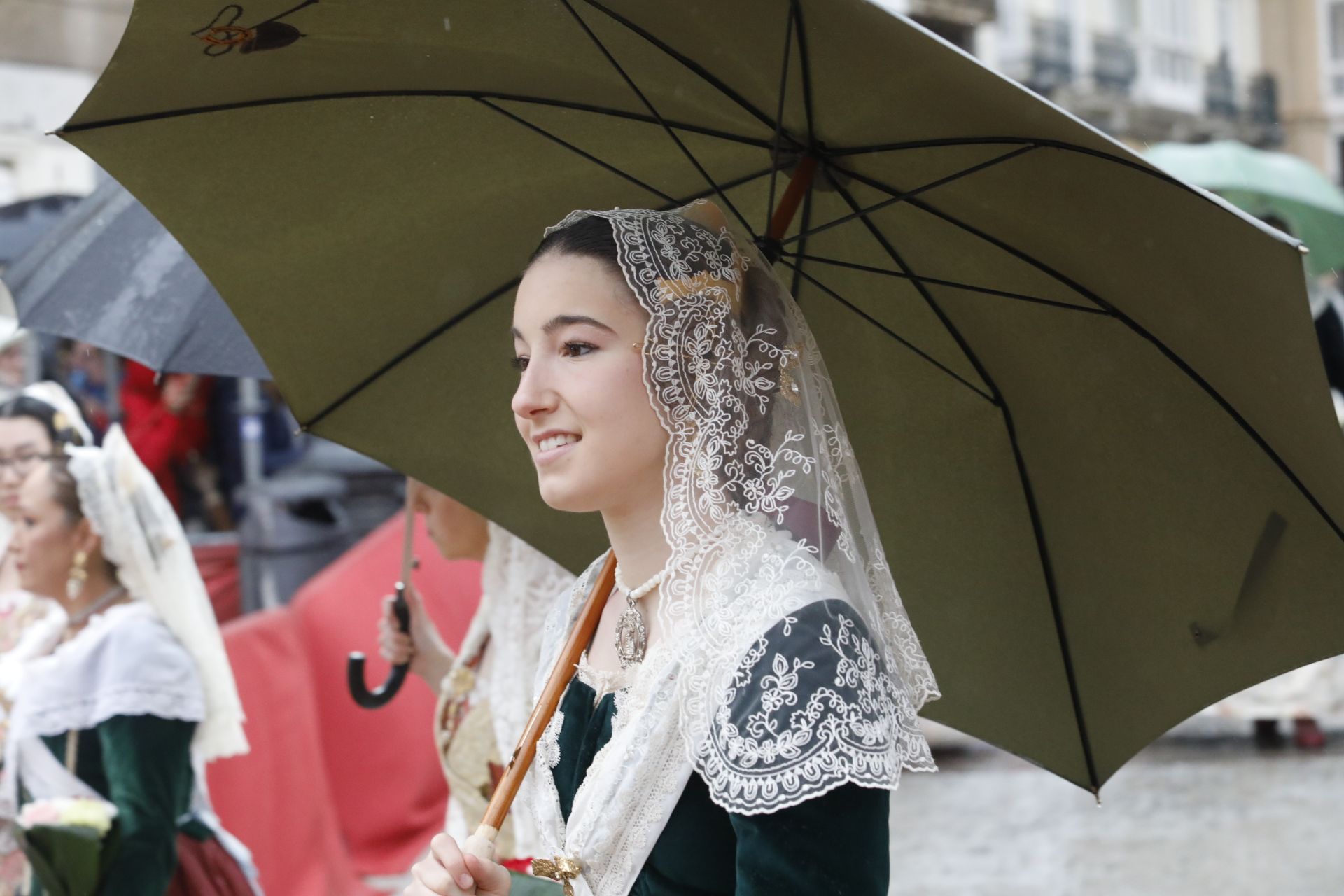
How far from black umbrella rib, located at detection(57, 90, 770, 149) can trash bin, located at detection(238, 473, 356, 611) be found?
4113 millimetres

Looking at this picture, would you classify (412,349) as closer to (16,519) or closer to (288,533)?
(16,519)

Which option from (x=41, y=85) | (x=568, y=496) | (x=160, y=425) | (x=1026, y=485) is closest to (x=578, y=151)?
(x=568, y=496)

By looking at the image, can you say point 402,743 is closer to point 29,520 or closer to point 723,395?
point 29,520

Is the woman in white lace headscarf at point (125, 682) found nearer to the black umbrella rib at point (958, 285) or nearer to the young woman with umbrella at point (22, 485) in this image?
the young woman with umbrella at point (22, 485)

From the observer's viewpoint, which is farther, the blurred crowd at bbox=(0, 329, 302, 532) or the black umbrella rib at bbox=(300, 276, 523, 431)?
the blurred crowd at bbox=(0, 329, 302, 532)

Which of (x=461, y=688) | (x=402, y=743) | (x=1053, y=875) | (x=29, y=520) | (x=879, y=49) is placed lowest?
(x=1053, y=875)

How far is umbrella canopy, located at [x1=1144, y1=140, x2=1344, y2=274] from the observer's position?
7195 mm

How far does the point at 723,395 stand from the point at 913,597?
88cm

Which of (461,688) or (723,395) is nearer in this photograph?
(723,395)

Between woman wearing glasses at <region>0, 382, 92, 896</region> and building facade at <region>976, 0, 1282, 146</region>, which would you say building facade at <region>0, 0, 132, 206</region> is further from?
building facade at <region>976, 0, 1282, 146</region>

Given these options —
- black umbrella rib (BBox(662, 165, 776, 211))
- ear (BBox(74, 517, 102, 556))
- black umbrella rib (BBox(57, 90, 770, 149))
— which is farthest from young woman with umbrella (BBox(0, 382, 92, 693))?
black umbrella rib (BBox(662, 165, 776, 211))

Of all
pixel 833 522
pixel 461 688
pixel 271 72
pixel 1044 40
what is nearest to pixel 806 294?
pixel 833 522

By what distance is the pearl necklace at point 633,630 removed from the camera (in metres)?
2.17

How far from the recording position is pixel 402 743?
19.8ft
